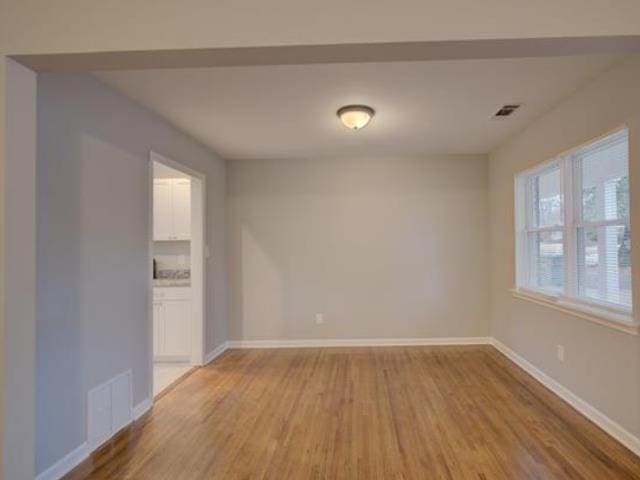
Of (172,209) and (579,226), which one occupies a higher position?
(172,209)

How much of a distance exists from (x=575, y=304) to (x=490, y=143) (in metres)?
2.15

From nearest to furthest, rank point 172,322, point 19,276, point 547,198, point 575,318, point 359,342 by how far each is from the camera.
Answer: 1. point 19,276
2. point 575,318
3. point 547,198
4. point 172,322
5. point 359,342

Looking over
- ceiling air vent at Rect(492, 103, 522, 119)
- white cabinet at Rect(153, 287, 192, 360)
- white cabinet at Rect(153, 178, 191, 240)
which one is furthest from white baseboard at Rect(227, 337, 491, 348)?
ceiling air vent at Rect(492, 103, 522, 119)

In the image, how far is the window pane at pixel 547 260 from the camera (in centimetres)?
366

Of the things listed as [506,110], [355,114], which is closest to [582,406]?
[506,110]

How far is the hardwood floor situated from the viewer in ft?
7.76

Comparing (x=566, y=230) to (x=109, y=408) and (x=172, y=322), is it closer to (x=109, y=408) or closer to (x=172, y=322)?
(x=109, y=408)

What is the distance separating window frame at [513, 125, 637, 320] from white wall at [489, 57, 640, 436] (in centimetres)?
9

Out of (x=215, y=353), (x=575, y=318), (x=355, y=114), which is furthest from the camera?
(x=215, y=353)

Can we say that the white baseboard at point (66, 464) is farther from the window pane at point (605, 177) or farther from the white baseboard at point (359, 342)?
the window pane at point (605, 177)

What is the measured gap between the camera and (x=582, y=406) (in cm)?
305

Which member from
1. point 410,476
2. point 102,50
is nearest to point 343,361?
point 410,476

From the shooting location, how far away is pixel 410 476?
2.28 m

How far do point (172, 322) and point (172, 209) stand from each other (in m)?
1.42
